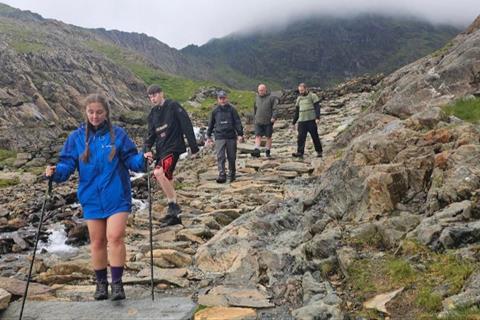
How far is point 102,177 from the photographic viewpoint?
7.59 metres

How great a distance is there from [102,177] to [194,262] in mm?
3646

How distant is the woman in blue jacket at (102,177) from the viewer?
24.5 ft

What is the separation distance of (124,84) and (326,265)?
112908 millimetres

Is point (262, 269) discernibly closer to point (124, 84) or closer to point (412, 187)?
point (412, 187)

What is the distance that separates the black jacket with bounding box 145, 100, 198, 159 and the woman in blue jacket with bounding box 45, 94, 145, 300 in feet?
17.4

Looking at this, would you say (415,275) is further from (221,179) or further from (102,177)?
(221,179)

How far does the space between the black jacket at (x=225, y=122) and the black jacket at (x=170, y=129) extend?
4679 millimetres

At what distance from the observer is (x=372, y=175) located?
10.3m

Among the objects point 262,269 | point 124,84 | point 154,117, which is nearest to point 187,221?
point 154,117

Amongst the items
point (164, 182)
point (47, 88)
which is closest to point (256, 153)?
point (164, 182)

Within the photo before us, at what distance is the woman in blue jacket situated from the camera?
7465 mm

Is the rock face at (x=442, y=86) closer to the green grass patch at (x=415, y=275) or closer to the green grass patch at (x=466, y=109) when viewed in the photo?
the green grass patch at (x=466, y=109)

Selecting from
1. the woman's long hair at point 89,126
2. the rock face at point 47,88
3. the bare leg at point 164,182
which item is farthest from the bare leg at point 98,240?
the rock face at point 47,88

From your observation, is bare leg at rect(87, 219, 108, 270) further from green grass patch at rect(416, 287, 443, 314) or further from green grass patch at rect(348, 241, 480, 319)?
green grass patch at rect(416, 287, 443, 314)
